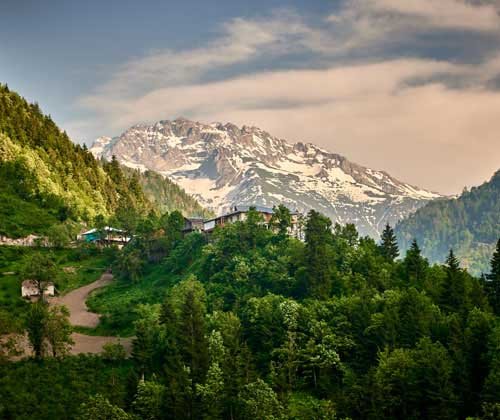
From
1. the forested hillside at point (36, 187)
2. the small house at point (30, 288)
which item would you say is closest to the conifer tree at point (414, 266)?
the small house at point (30, 288)

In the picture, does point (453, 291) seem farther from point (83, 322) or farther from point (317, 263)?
point (83, 322)

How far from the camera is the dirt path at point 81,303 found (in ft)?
381

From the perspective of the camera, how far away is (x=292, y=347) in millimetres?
87562

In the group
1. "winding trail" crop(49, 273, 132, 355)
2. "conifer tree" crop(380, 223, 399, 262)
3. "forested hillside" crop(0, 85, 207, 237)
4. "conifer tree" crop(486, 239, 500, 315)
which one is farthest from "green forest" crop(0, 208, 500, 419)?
"forested hillside" crop(0, 85, 207, 237)

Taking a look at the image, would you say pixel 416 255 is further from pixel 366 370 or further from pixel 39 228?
pixel 39 228

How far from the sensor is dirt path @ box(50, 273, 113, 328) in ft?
381

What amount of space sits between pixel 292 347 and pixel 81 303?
53184 mm

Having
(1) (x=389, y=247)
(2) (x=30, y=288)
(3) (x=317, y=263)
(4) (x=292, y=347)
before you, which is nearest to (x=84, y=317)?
(2) (x=30, y=288)

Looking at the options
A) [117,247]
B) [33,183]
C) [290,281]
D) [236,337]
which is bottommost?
[236,337]

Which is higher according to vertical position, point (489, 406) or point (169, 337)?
point (169, 337)

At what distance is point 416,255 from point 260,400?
4871 cm

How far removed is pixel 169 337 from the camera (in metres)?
92.0

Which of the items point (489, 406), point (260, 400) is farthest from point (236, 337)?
point (489, 406)

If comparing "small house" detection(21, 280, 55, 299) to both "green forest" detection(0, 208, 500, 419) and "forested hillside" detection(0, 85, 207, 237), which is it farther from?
"forested hillside" detection(0, 85, 207, 237)
